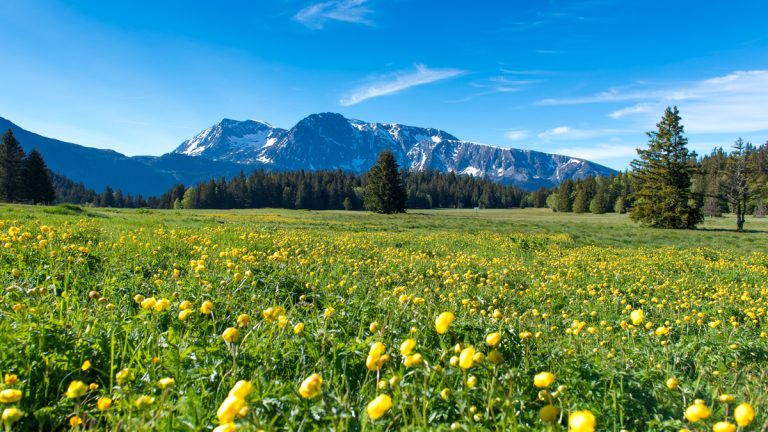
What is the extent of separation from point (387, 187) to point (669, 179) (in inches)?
1225

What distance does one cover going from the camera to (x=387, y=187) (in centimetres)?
4759

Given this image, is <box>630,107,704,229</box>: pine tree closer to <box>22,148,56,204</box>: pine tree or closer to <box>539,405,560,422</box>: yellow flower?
<box>539,405,560,422</box>: yellow flower

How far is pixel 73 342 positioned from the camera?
1986 millimetres

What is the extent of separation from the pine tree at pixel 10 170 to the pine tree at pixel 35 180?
22.8 inches

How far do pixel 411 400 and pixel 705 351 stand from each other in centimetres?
302

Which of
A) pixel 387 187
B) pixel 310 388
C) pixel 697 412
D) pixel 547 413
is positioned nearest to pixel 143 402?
pixel 310 388

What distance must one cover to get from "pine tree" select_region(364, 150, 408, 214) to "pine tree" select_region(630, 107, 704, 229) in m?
28.2

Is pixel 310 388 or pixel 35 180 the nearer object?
pixel 310 388

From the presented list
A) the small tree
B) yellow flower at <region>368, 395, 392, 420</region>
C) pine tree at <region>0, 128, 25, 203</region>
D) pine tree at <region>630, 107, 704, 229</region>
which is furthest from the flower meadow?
pine tree at <region>0, 128, 25, 203</region>

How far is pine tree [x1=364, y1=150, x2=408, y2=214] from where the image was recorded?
156 feet

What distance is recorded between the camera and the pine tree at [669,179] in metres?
29.7

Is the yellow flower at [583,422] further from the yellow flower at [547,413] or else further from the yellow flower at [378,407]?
the yellow flower at [378,407]

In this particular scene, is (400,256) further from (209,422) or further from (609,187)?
(609,187)

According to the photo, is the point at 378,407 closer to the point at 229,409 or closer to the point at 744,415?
the point at 229,409
